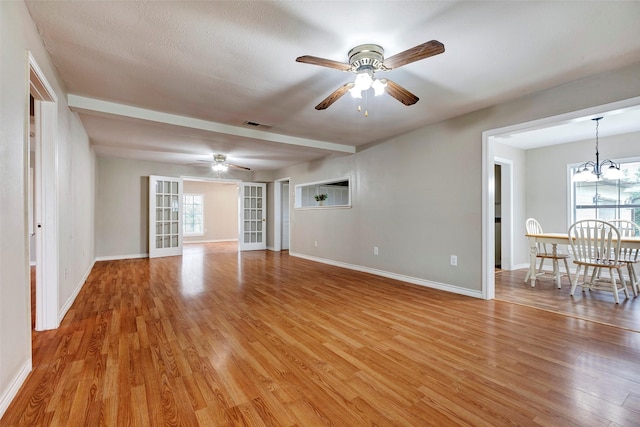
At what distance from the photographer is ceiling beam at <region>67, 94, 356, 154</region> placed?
10.7 ft

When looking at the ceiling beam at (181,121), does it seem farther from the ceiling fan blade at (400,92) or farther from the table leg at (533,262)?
the table leg at (533,262)

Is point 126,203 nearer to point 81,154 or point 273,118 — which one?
point 81,154

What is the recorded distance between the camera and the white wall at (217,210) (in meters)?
10.7

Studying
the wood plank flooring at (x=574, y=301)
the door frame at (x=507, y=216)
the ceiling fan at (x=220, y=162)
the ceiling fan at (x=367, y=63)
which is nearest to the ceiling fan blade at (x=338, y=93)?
the ceiling fan at (x=367, y=63)

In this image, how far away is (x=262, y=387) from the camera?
5.82 ft

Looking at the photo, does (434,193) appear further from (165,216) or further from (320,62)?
(165,216)

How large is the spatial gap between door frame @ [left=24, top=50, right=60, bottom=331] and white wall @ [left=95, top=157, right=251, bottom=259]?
4.45 meters

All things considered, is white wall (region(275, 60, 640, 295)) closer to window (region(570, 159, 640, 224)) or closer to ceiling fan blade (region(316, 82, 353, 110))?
window (region(570, 159, 640, 224))

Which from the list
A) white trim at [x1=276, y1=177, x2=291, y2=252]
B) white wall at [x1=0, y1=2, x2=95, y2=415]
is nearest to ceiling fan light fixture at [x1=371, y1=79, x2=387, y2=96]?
white wall at [x1=0, y1=2, x2=95, y2=415]

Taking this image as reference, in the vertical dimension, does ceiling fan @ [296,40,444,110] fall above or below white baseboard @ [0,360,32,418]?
above

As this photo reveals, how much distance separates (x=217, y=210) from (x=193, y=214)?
835 millimetres

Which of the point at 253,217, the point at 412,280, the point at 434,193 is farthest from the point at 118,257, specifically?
the point at 434,193

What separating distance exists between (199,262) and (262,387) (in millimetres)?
5085

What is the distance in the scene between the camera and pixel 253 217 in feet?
28.2
